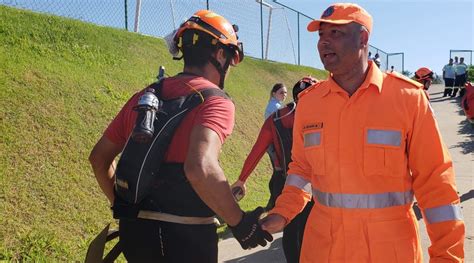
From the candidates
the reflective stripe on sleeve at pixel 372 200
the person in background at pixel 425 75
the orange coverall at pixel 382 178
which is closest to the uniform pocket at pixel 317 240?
the orange coverall at pixel 382 178

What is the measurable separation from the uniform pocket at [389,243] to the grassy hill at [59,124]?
10.8 ft

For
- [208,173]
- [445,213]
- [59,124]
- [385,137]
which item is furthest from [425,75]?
[208,173]

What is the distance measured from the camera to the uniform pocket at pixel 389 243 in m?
2.12

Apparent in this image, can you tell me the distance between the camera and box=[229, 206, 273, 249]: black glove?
7.35 feet

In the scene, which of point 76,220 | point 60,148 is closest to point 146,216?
point 76,220

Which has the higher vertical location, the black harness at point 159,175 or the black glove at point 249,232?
the black harness at point 159,175

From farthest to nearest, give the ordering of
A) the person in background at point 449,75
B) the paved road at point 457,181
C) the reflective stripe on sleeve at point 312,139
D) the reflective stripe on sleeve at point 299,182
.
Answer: the person in background at point 449,75 → the paved road at point 457,181 → the reflective stripe on sleeve at point 299,182 → the reflective stripe on sleeve at point 312,139

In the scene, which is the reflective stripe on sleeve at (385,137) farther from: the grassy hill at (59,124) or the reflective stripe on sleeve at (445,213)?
the grassy hill at (59,124)

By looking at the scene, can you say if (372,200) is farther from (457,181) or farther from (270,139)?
(457,181)

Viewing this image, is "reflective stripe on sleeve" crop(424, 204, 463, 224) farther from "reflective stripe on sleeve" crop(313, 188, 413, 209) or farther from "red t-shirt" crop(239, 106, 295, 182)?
"red t-shirt" crop(239, 106, 295, 182)

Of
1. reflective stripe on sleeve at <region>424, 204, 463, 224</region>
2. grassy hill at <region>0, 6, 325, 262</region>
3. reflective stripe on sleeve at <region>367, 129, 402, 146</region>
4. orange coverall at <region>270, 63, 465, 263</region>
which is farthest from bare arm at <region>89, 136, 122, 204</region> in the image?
grassy hill at <region>0, 6, 325, 262</region>

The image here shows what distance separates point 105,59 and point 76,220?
3.92 m

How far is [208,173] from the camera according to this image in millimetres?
2098

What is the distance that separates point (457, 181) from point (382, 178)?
771 centimetres
